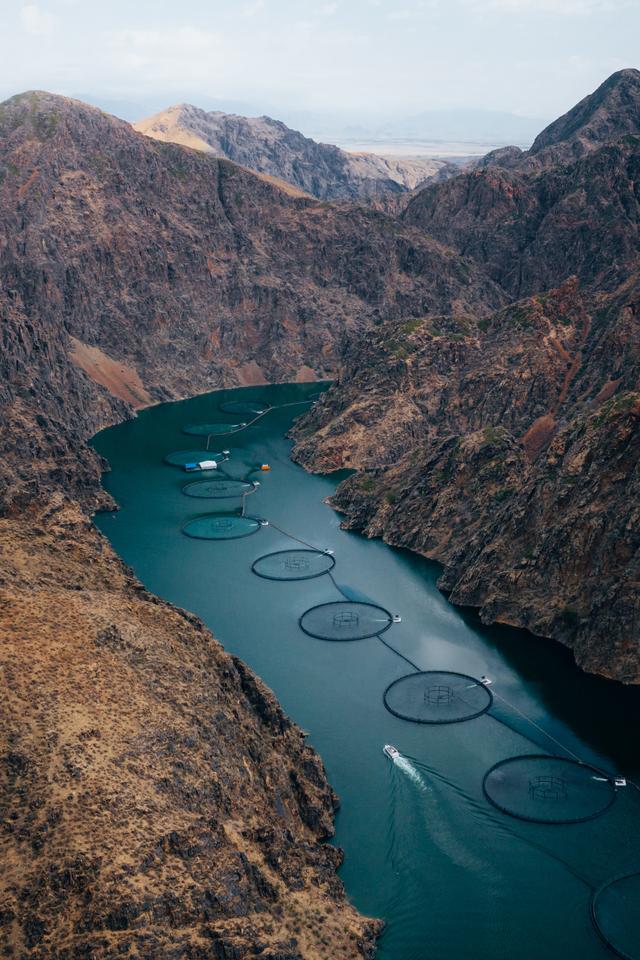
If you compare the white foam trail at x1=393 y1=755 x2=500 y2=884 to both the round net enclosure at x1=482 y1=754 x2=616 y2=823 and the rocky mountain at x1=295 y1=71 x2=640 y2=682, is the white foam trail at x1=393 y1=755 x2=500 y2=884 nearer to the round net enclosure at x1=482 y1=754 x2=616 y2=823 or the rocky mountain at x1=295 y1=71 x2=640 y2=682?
the round net enclosure at x1=482 y1=754 x2=616 y2=823

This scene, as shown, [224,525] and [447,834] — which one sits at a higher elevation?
[447,834]

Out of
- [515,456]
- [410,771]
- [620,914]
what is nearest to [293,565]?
[515,456]

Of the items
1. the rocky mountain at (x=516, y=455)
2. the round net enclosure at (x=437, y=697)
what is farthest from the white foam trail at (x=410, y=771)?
the rocky mountain at (x=516, y=455)

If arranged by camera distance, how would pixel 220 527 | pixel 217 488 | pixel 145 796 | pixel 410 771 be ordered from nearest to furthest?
pixel 145 796 < pixel 410 771 < pixel 220 527 < pixel 217 488

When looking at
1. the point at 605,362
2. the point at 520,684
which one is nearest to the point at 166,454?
the point at 605,362

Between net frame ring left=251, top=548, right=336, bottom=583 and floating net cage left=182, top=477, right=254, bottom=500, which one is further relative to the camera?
floating net cage left=182, top=477, right=254, bottom=500

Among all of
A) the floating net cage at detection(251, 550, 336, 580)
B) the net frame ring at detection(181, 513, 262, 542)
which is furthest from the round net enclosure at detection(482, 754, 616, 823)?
the net frame ring at detection(181, 513, 262, 542)

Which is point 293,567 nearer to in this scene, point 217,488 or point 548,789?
point 217,488

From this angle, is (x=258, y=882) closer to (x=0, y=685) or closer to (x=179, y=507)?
(x=0, y=685)
